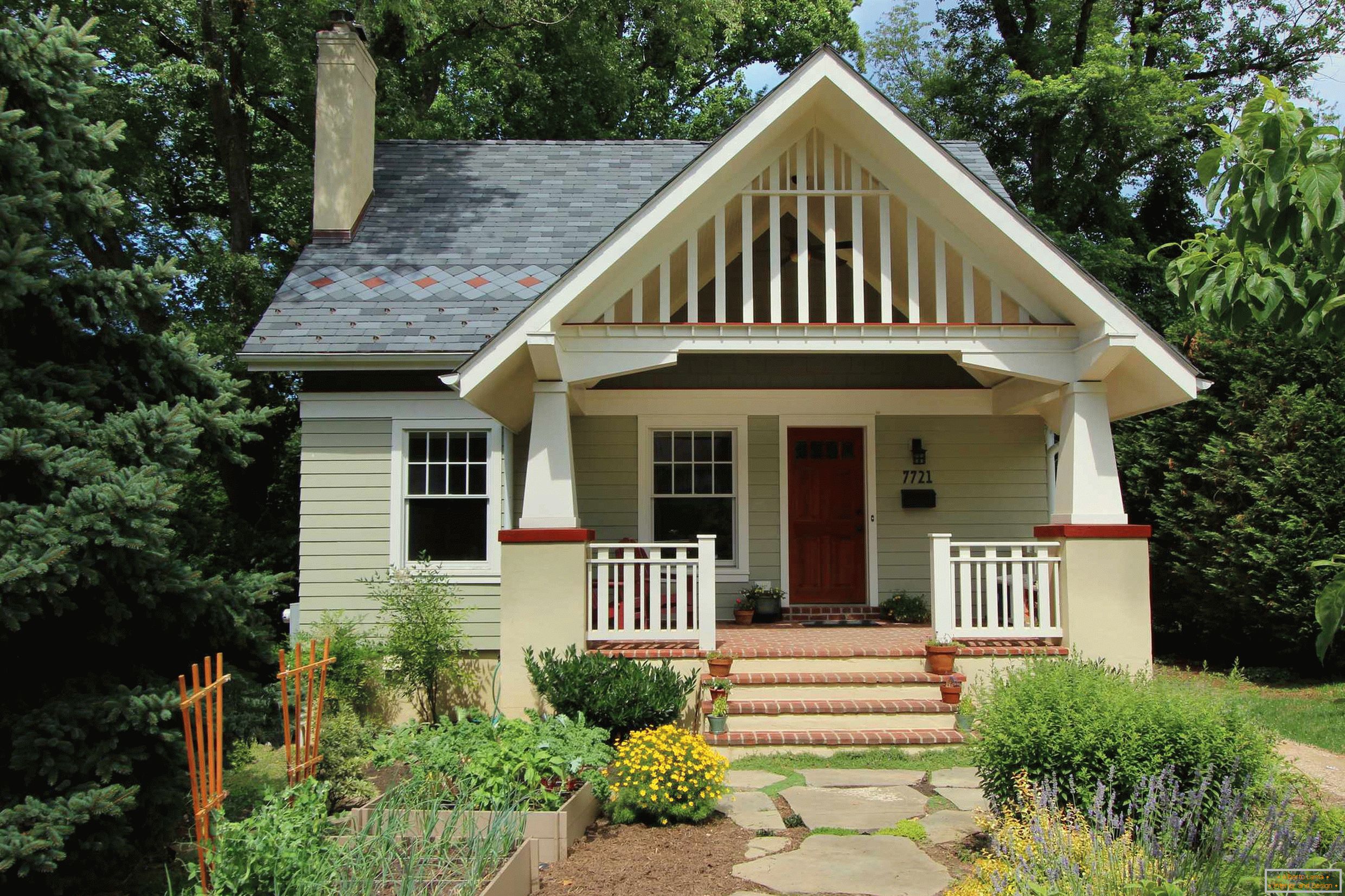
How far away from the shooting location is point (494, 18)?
1662 cm

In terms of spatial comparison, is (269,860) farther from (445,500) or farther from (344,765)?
(445,500)

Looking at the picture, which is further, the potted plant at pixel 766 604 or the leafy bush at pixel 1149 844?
the potted plant at pixel 766 604

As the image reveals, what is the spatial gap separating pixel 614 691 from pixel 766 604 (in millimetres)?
3922

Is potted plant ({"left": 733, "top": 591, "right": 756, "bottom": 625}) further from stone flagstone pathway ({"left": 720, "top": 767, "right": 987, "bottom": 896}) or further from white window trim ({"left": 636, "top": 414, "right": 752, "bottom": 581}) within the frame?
stone flagstone pathway ({"left": 720, "top": 767, "right": 987, "bottom": 896})

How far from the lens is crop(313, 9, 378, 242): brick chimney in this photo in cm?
1178

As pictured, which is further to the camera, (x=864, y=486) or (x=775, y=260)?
(x=864, y=486)

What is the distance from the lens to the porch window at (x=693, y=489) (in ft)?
→ 36.8

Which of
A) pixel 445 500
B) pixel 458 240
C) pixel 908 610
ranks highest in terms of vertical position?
pixel 458 240

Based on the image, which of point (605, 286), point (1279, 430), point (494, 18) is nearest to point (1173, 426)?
point (1279, 430)

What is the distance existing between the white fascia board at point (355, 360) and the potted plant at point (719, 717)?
4.29m

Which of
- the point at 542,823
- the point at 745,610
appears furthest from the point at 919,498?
the point at 542,823

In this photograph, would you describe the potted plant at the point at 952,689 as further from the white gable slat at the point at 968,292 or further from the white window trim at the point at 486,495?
the white window trim at the point at 486,495

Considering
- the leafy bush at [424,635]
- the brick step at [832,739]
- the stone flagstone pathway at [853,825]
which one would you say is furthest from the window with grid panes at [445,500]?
the stone flagstone pathway at [853,825]

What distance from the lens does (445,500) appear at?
403 inches
